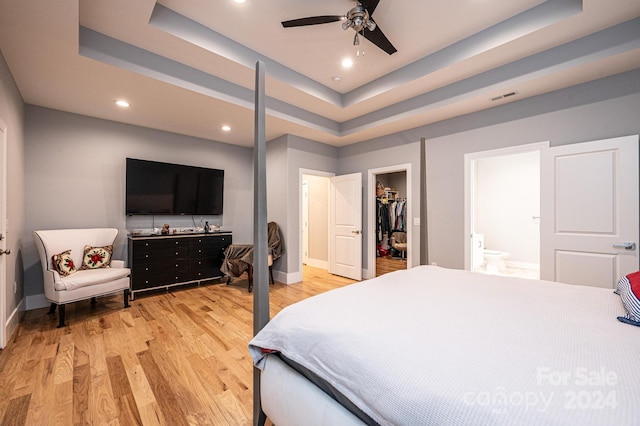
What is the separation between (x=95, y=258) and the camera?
328 centimetres

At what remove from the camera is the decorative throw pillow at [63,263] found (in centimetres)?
294

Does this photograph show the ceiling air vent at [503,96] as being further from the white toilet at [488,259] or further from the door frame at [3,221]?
the door frame at [3,221]

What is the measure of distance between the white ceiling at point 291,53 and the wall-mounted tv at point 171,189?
76 centimetres

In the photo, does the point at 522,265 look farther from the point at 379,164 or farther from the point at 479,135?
the point at 379,164

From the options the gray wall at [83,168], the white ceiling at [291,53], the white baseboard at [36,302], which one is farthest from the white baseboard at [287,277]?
the white baseboard at [36,302]

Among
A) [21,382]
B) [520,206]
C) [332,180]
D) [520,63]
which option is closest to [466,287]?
[520,63]

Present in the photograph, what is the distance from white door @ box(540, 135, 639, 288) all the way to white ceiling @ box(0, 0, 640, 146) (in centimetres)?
79

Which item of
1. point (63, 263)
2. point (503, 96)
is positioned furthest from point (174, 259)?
point (503, 96)

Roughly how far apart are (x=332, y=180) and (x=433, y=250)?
87.4 inches

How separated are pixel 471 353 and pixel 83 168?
4704mm

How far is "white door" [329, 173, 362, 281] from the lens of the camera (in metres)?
4.74

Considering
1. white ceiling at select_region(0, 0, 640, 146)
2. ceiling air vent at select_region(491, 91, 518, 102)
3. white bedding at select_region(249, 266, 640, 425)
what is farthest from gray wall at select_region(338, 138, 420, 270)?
white bedding at select_region(249, 266, 640, 425)

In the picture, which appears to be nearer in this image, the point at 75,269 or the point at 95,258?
the point at 75,269

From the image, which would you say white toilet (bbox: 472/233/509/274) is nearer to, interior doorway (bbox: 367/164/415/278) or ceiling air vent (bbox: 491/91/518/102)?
interior doorway (bbox: 367/164/415/278)
